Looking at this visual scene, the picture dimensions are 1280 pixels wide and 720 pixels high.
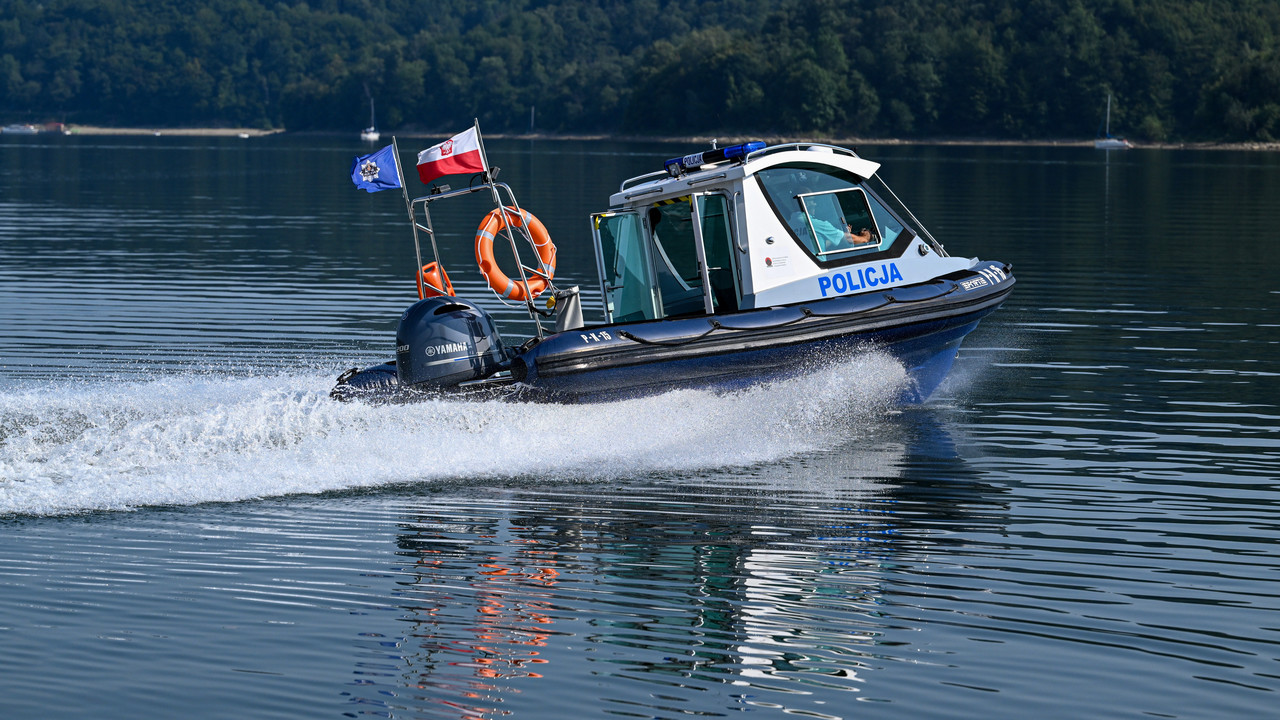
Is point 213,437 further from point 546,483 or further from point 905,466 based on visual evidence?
point 905,466

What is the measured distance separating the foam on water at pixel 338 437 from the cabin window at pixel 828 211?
3.24 ft

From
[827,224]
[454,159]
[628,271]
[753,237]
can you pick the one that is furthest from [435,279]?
[827,224]

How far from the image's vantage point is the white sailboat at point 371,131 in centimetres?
14200

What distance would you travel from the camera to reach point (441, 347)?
407 inches

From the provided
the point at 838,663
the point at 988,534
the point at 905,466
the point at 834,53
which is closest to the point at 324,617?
the point at 838,663

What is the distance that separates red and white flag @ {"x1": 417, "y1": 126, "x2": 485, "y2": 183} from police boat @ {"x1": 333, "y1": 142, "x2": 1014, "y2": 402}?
165 millimetres

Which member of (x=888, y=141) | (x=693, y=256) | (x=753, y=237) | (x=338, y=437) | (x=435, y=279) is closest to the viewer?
(x=338, y=437)

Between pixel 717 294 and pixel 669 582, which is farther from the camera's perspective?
pixel 717 294

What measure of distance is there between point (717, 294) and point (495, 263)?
74.6 inches

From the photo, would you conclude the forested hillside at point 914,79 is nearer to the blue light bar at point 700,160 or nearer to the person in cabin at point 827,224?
the person in cabin at point 827,224

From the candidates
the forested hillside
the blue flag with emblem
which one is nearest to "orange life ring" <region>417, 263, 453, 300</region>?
the blue flag with emblem

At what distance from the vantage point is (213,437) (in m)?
9.57

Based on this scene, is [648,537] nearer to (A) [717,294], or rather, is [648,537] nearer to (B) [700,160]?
(A) [717,294]

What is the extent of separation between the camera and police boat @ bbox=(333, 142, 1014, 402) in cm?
1043
